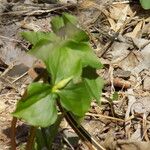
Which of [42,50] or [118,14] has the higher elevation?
[42,50]

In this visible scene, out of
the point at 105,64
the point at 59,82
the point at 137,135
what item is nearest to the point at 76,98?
the point at 59,82

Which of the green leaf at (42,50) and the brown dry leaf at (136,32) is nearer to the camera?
the green leaf at (42,50)

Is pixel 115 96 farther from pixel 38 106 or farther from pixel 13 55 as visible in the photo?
pixel 38 106

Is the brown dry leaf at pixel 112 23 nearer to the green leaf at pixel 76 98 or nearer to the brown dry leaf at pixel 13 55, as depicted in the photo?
the brown dry leaf at pixel 13 55

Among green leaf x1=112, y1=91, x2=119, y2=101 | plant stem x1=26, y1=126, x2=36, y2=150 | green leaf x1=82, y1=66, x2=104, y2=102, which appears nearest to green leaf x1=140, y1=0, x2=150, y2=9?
green leaf x1=112, y1=91, x2=119, y2=101

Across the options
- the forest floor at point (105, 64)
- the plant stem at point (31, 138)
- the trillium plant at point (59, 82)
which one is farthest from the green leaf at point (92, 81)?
the forest floor at point (105, 64)
